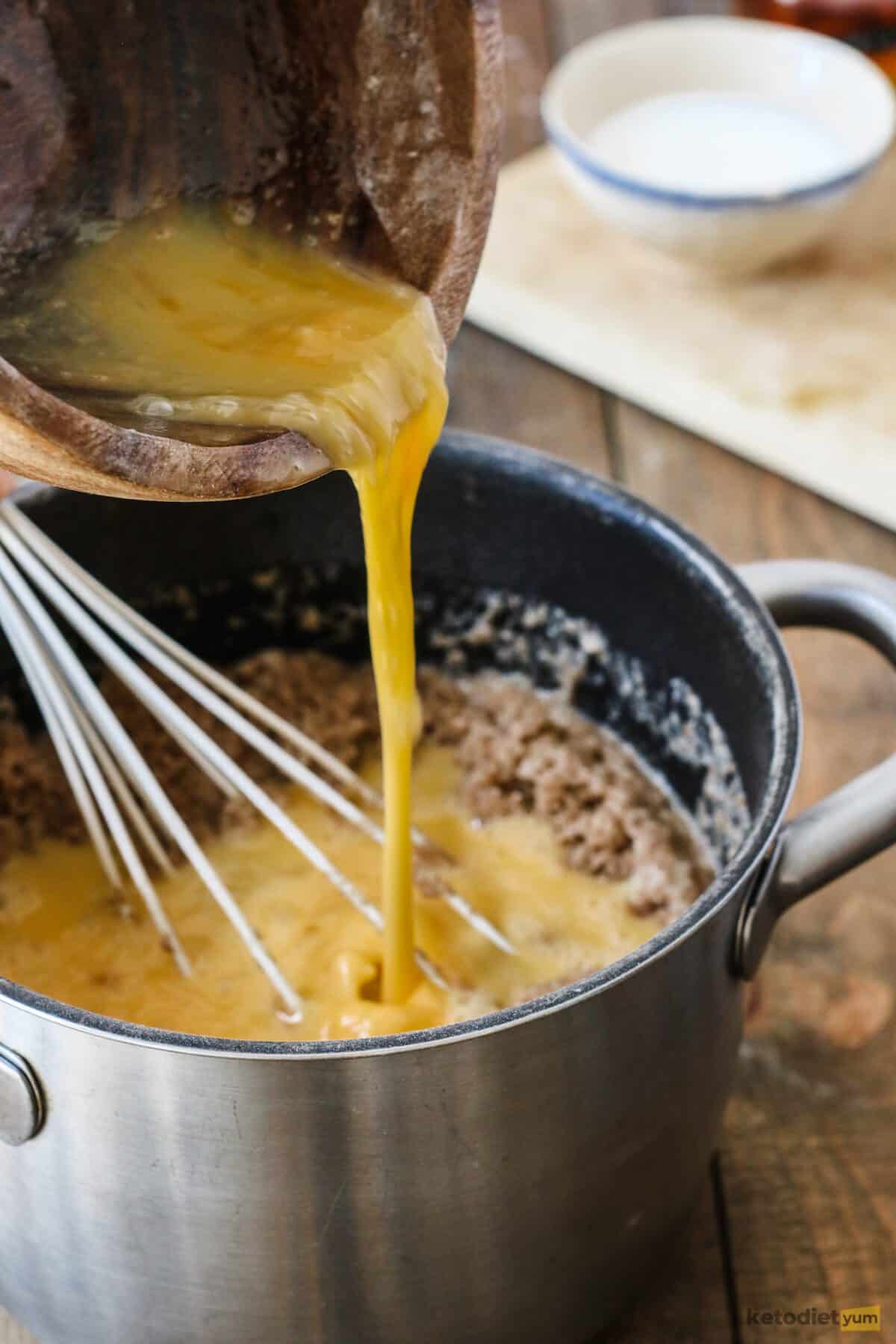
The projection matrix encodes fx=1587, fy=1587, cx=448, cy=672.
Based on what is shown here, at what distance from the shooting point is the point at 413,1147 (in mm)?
520

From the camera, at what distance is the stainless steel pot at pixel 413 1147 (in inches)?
20.0

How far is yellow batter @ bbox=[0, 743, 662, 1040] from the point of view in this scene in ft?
2.39

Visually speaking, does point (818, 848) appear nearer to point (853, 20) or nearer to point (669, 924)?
point (669, 924)

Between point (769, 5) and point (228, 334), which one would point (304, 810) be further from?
point (769, 5)

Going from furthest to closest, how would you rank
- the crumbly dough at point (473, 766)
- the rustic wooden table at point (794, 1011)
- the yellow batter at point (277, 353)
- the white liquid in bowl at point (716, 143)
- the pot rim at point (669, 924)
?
the white liquid in bowl at point (716, 143) < the crumbly dough at point (473, 766) < the rustic wooden table at point (794, 1011) < the yellow batter at point (277, 353) < the pot rim at point (669, 924)

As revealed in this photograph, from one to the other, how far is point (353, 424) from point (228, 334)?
67 millimetres

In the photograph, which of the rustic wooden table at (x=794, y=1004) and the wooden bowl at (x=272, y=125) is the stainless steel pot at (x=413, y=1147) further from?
the wooden bowl at (x=272, y=125)

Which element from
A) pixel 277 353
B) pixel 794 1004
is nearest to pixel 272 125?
pixel 277 353

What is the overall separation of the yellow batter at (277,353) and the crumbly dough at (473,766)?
6.9 inches

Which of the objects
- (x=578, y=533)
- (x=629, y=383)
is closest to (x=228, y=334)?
(x=578, y=533)

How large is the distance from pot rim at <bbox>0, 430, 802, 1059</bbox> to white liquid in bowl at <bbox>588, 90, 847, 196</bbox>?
21.4 inches

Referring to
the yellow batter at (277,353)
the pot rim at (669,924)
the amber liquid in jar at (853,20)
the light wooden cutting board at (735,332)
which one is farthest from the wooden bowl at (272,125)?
the amber liquid in jar at (853,20)

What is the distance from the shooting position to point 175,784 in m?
0.86

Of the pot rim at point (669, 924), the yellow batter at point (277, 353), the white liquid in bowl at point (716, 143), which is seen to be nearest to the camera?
the pot rim at point (669, 924)
